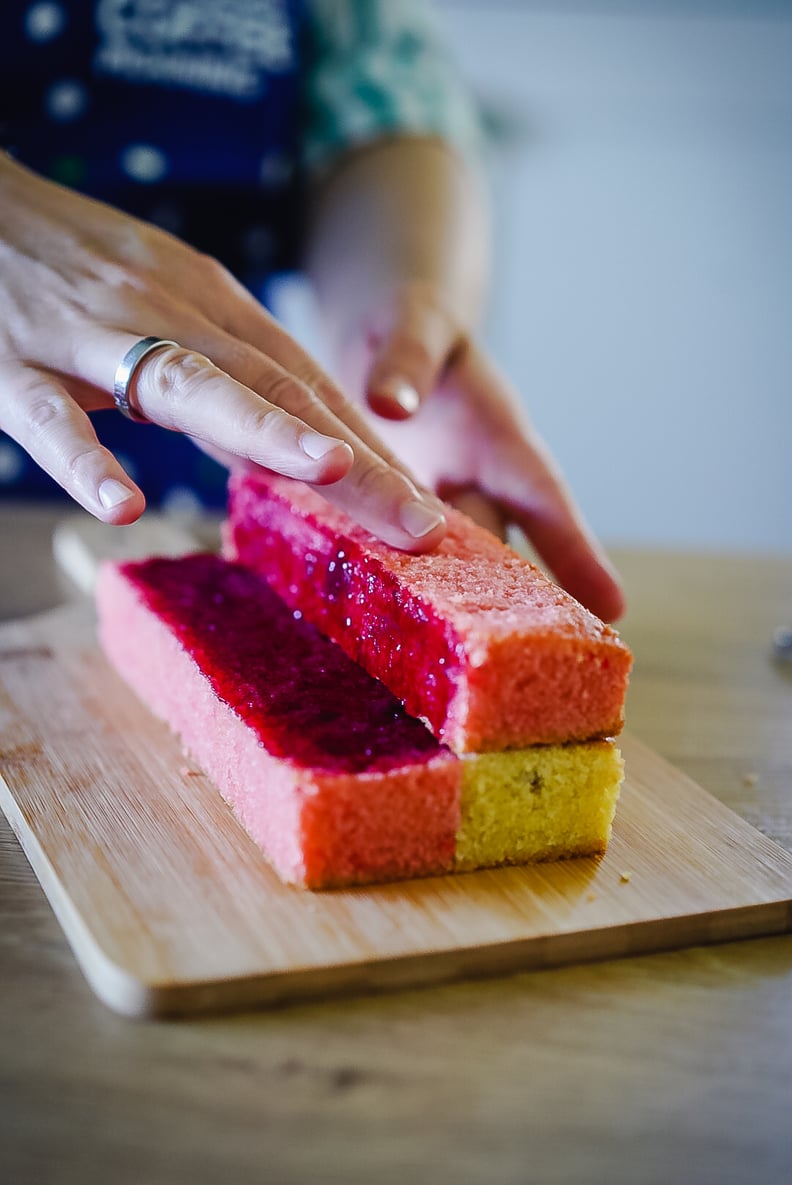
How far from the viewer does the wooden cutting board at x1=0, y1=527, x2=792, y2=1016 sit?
0.77 metres

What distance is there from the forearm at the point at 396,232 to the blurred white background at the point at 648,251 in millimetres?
3028

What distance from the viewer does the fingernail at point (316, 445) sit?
0.99 m

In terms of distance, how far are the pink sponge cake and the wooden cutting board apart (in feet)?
0.43

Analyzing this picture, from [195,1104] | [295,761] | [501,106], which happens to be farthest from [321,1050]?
[501,106]

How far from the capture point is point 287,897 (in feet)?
2.85

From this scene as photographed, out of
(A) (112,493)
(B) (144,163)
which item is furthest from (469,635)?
(B) (144,163)

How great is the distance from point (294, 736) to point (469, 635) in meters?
0.18

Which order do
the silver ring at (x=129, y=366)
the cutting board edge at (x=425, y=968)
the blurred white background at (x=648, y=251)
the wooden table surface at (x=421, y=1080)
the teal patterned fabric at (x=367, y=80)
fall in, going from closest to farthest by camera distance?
the wooden table surface at (x=421, y=1080) → the cutting board edge at (x=425, y=968) → the silver ring at (x=129, y=366) → the teal patterned fabric at (x=367, y=80) → the blurred white background at (x=648, y=251)

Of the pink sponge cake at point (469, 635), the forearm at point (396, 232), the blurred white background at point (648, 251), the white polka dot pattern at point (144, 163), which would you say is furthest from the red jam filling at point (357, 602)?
the blurred white background at point (648, 251)

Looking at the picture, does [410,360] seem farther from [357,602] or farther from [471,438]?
[357,602]

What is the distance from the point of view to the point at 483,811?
3.02ft

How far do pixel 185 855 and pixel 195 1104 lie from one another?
282mm

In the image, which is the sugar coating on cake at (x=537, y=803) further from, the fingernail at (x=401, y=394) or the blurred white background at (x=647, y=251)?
the blurred white background at (x=647, y=251)

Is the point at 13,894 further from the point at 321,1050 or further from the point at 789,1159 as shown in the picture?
the point at 789,1159
